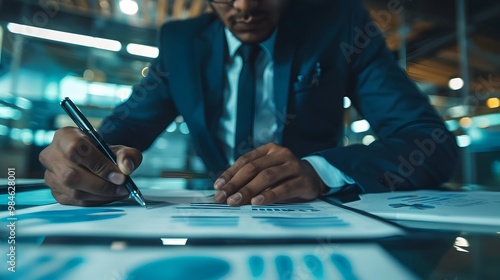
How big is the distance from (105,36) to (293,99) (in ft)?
3.10

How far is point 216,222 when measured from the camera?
0.25m

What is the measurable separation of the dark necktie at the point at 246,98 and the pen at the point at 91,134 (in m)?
0.34

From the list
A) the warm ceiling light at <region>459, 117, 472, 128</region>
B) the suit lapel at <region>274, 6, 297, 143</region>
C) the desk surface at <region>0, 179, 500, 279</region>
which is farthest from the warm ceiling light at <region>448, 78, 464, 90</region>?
the desk surface at <region>0, 179, 500, 279</region>

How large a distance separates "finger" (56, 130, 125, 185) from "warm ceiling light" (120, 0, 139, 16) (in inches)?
46.7

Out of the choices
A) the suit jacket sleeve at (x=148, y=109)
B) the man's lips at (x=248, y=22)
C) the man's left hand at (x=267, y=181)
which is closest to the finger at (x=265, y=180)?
the man's left hand at (x=267, y=181)

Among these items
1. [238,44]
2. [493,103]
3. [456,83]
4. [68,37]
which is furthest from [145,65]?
[493,103]

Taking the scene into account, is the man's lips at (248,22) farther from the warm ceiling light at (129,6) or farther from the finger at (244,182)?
the warm ceiling light at (129,6)

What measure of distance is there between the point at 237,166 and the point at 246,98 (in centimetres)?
28

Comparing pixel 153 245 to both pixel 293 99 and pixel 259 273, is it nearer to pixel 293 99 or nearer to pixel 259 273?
pixel 259 273

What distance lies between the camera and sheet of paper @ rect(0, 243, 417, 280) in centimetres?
15

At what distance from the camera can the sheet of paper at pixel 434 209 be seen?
0.27 metres

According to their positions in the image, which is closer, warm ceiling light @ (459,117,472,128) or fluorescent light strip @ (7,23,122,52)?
fluorescent light strip @ (7,23,122,52)

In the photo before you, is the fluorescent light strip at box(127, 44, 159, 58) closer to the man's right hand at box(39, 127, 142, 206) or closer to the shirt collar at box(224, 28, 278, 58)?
the shirt collar at box(224, 28, 278, 58)

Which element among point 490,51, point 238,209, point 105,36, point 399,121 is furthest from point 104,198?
point 490,51
